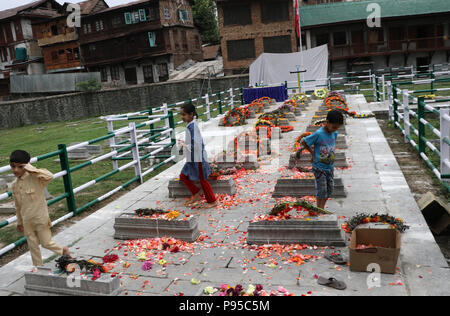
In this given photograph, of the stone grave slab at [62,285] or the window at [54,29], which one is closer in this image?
the stone grave slab at [62,285]

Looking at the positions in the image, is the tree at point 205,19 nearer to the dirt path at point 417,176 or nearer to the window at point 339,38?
the window at point 339,38

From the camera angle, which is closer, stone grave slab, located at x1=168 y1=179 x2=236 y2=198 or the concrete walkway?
the concrete walkway

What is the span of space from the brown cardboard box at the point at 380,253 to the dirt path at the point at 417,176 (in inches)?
32.0

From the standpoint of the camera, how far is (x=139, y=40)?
43375mm

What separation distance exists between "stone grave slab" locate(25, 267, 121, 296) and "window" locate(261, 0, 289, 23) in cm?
3582

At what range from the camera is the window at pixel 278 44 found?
1451 inches

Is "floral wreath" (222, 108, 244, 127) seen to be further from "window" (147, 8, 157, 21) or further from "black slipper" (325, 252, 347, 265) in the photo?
"window" (147, 8, 157, 21)

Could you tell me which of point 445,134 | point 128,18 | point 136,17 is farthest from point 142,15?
point 445,134

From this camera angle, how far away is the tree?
50.9m

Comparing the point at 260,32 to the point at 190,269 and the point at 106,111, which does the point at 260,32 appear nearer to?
the point at 106,111

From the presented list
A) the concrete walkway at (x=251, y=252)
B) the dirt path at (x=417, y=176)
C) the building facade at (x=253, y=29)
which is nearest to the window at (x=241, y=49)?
the building facade at (x=253, y=29)

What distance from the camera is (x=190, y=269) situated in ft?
15.8

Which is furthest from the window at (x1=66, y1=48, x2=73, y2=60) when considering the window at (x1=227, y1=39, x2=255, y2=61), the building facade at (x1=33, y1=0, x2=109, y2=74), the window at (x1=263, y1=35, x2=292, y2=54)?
the window at (x1=263, y1=35, x2=292, y2=54)
